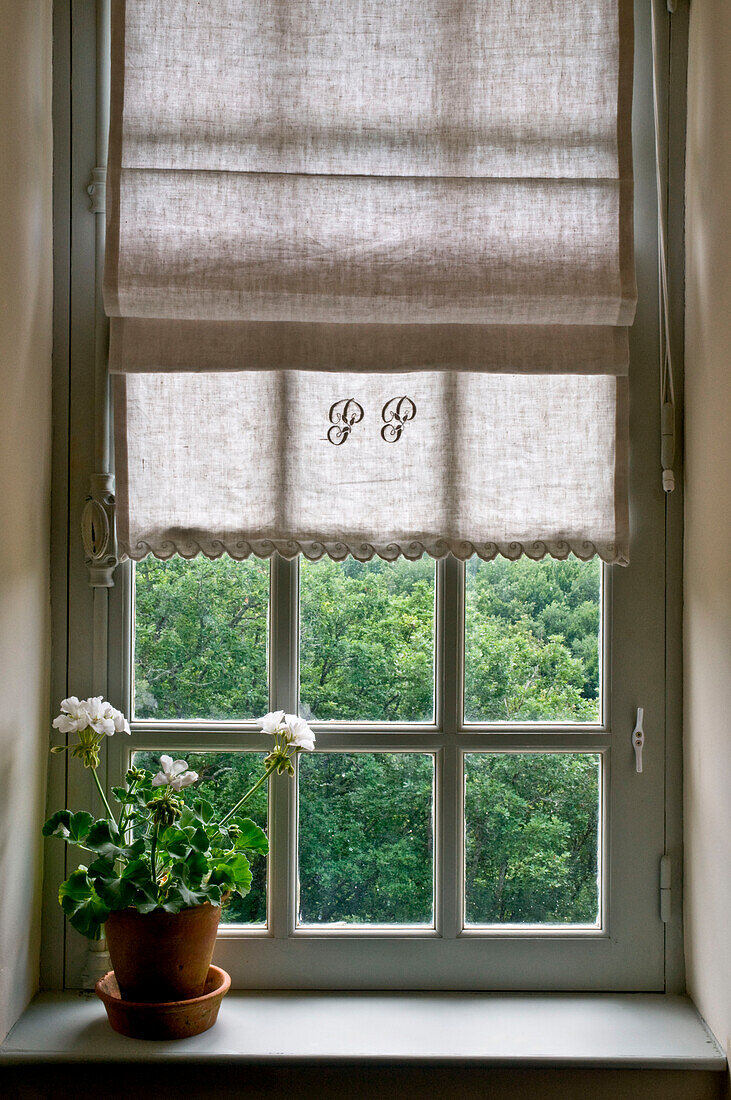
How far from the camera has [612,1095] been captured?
1.44m

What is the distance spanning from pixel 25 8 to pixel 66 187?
28 centimetres

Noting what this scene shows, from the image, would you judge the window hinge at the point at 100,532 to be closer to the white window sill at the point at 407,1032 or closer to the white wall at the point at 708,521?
the white window sill at the point at 407,1032

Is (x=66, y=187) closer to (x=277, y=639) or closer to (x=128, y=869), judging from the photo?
(x=277, y=639)

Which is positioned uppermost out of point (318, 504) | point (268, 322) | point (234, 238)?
point (234, 238)

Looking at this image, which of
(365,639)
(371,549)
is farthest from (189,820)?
(371,549)

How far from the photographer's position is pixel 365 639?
1.64 m

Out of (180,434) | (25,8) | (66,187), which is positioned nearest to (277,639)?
(180,434)

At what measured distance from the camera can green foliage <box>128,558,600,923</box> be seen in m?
1.63

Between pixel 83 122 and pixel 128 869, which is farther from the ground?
pixel 83 122

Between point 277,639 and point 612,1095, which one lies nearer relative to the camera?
point 612,1095

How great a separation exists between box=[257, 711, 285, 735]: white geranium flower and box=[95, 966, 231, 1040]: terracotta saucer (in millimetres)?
435

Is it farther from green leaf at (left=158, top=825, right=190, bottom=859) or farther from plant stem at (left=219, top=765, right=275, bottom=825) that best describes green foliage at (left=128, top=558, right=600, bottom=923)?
green leaf at (left=158, top=825, right=190, bottom=859)

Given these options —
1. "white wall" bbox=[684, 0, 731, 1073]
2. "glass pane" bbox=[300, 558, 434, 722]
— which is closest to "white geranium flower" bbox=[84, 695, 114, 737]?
"glass pane" bbox=[300, 558, 434, 722]

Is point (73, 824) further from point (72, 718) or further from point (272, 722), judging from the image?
point (272, 722)
